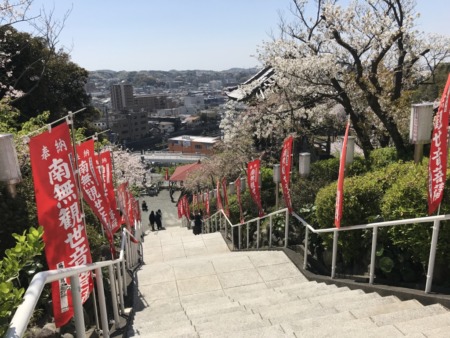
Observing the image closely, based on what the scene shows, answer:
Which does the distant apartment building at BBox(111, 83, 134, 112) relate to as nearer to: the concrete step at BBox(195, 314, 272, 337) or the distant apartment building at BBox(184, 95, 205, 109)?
the distant apartment building at BBox(184, 95, 205, 109)

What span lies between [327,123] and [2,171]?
595 inches

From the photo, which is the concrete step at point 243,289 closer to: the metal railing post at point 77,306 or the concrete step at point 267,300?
the concrete step at point 267,300

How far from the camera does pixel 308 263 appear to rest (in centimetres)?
652

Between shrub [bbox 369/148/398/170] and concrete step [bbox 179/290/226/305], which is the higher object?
shrub [bbox 369/148/398/170]

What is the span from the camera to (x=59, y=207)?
337 cm

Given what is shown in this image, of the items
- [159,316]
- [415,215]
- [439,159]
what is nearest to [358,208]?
[415,215]

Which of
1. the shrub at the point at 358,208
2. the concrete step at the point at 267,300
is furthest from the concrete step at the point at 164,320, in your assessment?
the shrub at the point at 358,208

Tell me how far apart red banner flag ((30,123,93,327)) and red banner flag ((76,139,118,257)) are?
1.80 metres

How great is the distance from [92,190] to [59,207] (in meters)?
2.14

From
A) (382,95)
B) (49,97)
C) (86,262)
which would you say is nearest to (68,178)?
(86,262)

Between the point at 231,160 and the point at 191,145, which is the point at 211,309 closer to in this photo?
the point at 231,160

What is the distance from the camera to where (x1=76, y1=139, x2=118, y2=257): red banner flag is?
534 centimetres

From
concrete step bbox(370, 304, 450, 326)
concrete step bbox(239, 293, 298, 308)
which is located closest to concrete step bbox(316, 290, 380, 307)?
concrete step bbox(239, 293, 298, 308)

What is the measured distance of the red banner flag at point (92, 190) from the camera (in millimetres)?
5336
